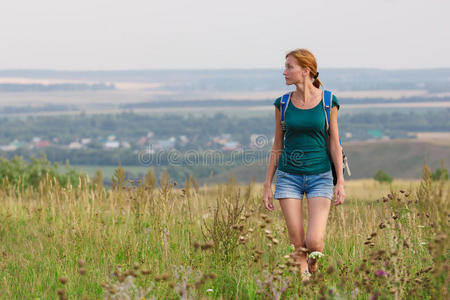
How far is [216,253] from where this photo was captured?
5.10 meters

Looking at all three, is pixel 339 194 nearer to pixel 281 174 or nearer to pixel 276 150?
pixel 281 174

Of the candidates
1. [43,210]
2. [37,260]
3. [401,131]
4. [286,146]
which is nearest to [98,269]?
[37,260]

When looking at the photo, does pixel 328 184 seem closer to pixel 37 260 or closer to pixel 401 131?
pixel 37 260

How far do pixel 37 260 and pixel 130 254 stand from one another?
1.04 meters

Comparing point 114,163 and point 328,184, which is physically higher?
point 328,184

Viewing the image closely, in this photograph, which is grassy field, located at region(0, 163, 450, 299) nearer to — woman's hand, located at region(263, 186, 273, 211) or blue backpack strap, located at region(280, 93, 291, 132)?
woman's hand, located at region(263, 186, 273, 211)

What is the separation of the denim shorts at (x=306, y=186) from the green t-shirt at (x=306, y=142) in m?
0.04

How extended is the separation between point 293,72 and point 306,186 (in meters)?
0.92

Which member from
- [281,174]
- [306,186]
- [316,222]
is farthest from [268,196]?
[316,222]

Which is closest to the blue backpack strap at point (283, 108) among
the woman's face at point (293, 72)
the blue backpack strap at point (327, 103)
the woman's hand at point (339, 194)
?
the woman's face at point (293, 72)

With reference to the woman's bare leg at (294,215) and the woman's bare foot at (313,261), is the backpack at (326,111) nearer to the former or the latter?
the woman's bare leg at (294,215)

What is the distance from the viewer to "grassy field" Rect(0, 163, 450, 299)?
3.83 metres

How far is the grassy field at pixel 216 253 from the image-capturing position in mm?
3826

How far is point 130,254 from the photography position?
546 centimetres
